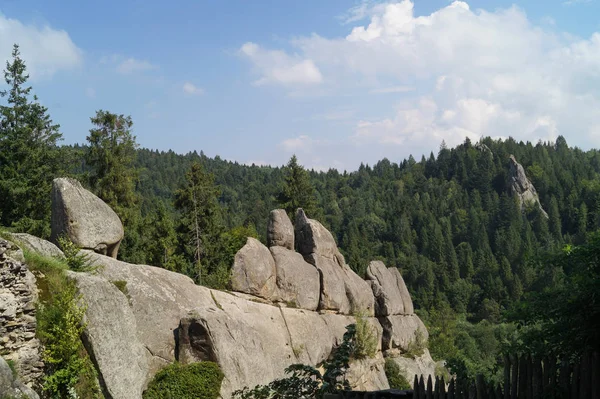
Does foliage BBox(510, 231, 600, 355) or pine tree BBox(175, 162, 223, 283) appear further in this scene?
pine tree BBox(175, 162, 223, 283)

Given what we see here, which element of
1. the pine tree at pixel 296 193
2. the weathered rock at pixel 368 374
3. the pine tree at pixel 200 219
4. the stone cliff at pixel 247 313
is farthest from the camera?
the pine tree at pixel 296 193

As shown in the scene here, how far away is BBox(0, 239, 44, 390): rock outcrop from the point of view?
1399cm

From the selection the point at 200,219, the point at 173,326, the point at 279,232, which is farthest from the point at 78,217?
the point at 200,219

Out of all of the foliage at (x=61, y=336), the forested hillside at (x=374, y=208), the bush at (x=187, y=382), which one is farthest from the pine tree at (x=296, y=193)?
the foliage at (x=61, y=336)

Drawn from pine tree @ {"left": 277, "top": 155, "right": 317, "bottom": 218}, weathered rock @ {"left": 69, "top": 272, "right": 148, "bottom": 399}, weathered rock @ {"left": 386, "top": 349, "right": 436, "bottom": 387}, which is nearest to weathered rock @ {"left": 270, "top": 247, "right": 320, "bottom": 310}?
weathered rock @ {"left": 386, "top": 349, "right": 436, "bottom": 387}

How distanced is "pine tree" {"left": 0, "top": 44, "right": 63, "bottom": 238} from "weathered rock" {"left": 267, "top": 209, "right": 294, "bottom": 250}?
513 inches

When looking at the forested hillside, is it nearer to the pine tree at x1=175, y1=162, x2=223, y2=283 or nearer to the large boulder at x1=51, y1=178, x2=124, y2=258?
the pine tree at x1=175, y1=162, x2=223, y2=283

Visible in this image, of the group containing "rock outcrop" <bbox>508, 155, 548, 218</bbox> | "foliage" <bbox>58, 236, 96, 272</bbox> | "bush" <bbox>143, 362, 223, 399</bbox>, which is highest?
"rock outcrop" <bbox>508, 155, 548, 218</bbox>

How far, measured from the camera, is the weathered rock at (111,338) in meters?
16.4

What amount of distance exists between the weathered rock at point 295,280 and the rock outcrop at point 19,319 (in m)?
18.0

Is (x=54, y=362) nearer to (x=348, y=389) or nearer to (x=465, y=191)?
(x=348, y=389)

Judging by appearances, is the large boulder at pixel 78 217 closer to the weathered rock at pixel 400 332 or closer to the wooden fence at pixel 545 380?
the wooden fence at pixel 545 380

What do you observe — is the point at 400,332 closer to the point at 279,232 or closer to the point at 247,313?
the point at 279,232

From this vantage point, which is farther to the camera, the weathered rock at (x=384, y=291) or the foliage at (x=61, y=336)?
the weathered rock at (x=384, y=291)
